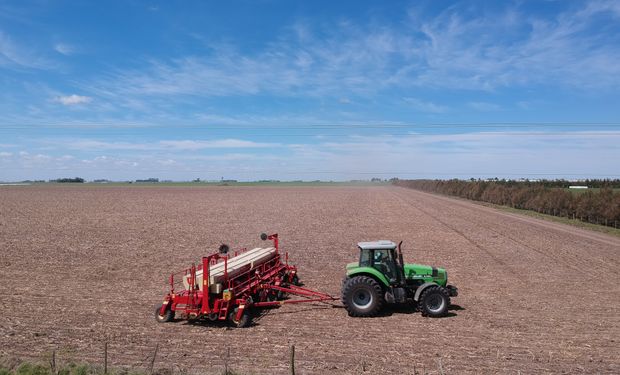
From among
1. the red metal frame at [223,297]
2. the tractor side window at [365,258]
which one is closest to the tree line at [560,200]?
the tractor side window at [365,258]

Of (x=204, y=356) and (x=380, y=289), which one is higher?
(x=380, y=289)

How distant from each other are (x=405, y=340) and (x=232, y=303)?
421 centimetres

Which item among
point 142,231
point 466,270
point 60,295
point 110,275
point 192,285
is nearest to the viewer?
point 192,285

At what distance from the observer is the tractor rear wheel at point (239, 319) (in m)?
11.4

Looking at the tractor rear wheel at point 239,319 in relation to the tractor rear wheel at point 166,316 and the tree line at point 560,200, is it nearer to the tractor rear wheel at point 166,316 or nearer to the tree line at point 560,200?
the tractor rear wheel at point 166,316

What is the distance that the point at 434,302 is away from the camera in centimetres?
1235

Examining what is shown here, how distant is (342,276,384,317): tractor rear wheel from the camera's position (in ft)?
39.9

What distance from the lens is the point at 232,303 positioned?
11703 millimetres

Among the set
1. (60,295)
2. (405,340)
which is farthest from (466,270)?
(60,295)

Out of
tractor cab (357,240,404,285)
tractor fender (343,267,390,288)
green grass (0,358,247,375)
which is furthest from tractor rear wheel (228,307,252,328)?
tractor cab (357,240,404,285)

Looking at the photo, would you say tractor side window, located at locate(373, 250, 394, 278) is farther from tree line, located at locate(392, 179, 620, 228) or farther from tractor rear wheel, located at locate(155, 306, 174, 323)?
tree line, located at locate(392, 179, 620, 228)

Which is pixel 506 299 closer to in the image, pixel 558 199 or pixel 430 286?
pixel 430 286

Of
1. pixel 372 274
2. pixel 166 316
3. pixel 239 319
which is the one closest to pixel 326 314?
pixel 372 274

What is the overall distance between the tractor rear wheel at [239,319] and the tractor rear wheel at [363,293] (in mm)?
2469
